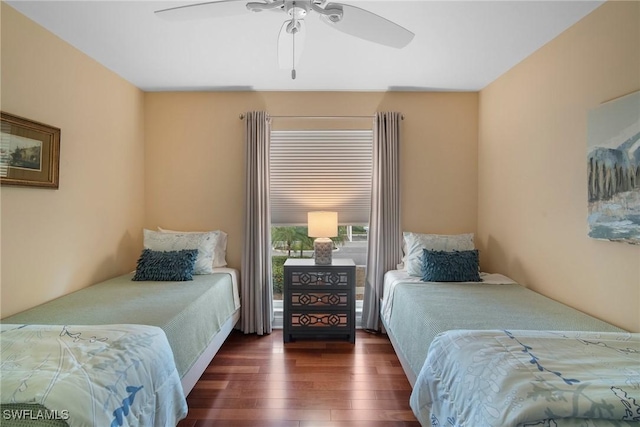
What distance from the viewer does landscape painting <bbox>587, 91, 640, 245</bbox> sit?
66.3 inches

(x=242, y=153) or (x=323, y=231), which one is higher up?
(x=242, y=153)

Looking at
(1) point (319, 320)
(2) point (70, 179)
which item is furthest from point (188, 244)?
(1) point (319, 320)

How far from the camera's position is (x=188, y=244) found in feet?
9.86

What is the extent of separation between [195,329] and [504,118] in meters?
3.12

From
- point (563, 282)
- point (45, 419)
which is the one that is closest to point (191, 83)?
point (45, 419)

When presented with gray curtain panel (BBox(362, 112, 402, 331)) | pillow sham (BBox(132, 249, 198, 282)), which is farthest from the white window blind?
pillow sham (BBox(132, 249, 198, 282))

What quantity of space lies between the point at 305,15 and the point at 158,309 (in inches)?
74.0

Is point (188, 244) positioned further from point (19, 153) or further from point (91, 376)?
point (91, 376)

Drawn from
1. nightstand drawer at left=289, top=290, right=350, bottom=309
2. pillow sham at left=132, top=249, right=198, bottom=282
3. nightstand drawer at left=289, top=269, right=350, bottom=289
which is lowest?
nightstand drawer at left=289, top=290, right=350, bottom=309

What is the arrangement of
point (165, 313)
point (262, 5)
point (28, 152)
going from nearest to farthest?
point (262, 5)
point (165, 313)
point (28, 152)

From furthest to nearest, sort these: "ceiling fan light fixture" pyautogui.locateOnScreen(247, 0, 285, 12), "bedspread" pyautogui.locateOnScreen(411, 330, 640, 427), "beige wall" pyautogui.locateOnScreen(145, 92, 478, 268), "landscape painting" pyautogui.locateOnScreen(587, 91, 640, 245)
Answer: "beige wall" pyautogui.locateOnScreen(145, 92, 478, 268) → "landscape painting" pyautogui.locateOnScreen(587, 91, 640, 245) → "ceiling fan light fixture" pyautogui.locateOnScreen(247, 0, 285, 12) → "bedspread" pyautogui.locateOnScreen(411, 330, 640, 427)

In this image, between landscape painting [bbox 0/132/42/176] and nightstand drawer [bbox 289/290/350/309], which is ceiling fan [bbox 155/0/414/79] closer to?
landscape painting [bbox 0/132/42/176]

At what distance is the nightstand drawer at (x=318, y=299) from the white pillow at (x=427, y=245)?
2.22 feet

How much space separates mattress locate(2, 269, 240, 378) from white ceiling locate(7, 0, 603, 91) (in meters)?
1.84
